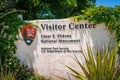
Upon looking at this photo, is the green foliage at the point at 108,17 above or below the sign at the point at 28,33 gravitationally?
above

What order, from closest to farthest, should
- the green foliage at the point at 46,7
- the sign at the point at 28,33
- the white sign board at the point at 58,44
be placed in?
the white sign board at the point at 58,44 → the sign at the point at 28,33 → the green foliage at the point at 46,7

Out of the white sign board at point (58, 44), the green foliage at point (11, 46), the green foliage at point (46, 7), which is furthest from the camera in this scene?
the green foliage at point (46, 7)

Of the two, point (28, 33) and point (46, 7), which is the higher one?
point (46, 7)

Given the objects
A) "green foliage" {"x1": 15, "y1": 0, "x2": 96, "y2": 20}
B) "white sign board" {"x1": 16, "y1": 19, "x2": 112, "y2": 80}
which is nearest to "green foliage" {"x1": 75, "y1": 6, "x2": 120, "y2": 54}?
"white sign board" {"x1": 16, "y1": 19, "x2": 112, "y2": 80}

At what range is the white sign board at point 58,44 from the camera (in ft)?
34.0

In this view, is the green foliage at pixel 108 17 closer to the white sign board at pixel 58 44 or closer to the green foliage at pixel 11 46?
the white sign board at pixel 58 44

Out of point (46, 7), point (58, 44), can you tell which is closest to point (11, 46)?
point (58, 44)

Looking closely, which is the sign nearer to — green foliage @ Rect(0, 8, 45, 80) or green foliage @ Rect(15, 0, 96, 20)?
green foliage @ Rect(0, 8, 45, 80)

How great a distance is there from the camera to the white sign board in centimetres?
1035

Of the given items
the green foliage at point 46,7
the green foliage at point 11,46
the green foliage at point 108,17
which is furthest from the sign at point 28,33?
the green foliage at point 46,7

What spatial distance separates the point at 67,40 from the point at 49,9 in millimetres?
6055

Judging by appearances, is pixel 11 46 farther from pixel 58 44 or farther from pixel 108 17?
pixel 108 17

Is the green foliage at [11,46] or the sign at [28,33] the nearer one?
the green foliage at [11,46]

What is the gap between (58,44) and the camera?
10891 mm
